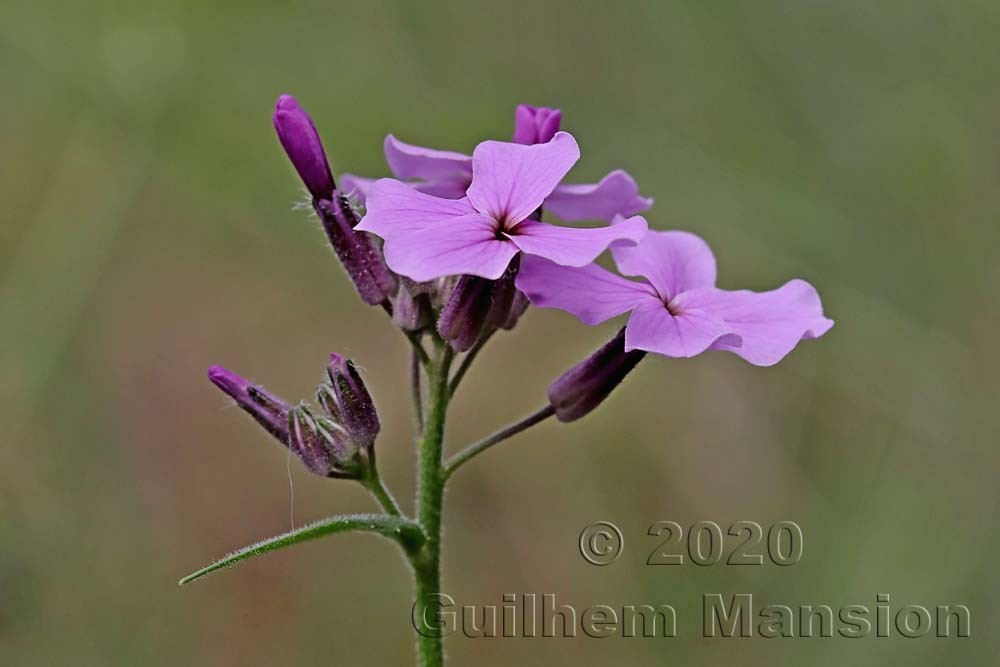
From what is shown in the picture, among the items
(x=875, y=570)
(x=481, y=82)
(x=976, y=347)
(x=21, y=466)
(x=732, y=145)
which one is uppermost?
(x=481, y=82)

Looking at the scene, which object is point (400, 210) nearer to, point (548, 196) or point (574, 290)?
point (574, 290)

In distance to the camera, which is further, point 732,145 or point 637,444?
point 732,145

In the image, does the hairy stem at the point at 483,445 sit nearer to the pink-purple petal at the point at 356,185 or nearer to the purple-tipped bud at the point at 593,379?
the purple-tipped bud at the point at 593,379

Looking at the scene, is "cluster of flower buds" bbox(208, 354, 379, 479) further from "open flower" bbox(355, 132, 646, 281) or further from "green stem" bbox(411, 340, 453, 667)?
"open flower" bbox(355, 132, 646, 281)

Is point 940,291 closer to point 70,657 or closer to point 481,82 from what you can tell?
point 481,82

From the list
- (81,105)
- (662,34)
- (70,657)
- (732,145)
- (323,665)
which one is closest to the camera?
(70,657)

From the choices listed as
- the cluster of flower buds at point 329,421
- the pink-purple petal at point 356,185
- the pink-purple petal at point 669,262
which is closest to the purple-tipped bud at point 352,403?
the cluster of flower buds at point 329,421

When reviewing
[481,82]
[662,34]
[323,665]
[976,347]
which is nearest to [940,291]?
[976,347]

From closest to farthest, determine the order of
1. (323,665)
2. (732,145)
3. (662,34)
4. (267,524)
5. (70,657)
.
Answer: (70,657)
(323,665)
(267,524)
(732,145)
(662,34)
